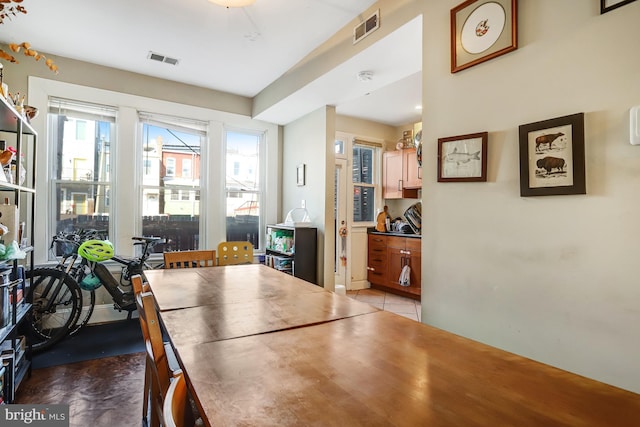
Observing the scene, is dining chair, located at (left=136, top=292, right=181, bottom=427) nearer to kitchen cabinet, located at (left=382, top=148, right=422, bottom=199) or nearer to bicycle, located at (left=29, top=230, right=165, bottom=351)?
bicycle, located at (left=29, top=230, right=165, bottom=351)

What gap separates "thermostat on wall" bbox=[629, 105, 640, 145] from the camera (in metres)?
1.27

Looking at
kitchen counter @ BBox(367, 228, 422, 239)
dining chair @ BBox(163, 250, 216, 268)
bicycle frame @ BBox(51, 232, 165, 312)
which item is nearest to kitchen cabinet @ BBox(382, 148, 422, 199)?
kitchen counter @ BBox(367, 228, 422, 239)

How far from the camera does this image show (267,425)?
2.27ft

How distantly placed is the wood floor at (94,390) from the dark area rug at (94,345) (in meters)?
0.14

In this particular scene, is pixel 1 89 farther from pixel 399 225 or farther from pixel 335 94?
pixel 399 225

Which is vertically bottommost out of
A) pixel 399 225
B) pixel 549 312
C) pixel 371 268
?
pixel 371 268

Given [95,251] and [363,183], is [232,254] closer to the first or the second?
[95,251]

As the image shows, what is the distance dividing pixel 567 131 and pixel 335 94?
2.51 metres

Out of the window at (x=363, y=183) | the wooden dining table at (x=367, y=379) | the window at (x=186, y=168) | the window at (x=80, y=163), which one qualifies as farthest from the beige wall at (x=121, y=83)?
the wooden dining table at (x=367, y=379)

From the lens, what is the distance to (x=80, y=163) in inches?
142

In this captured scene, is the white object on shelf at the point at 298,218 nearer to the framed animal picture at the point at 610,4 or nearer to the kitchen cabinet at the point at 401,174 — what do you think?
the kitchen cabinet at the point at 401,174

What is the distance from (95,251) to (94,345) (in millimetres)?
880

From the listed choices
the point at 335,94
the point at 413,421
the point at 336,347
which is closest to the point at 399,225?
the point at 335,94

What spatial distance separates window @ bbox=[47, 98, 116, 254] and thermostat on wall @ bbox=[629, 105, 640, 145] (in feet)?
14.5
